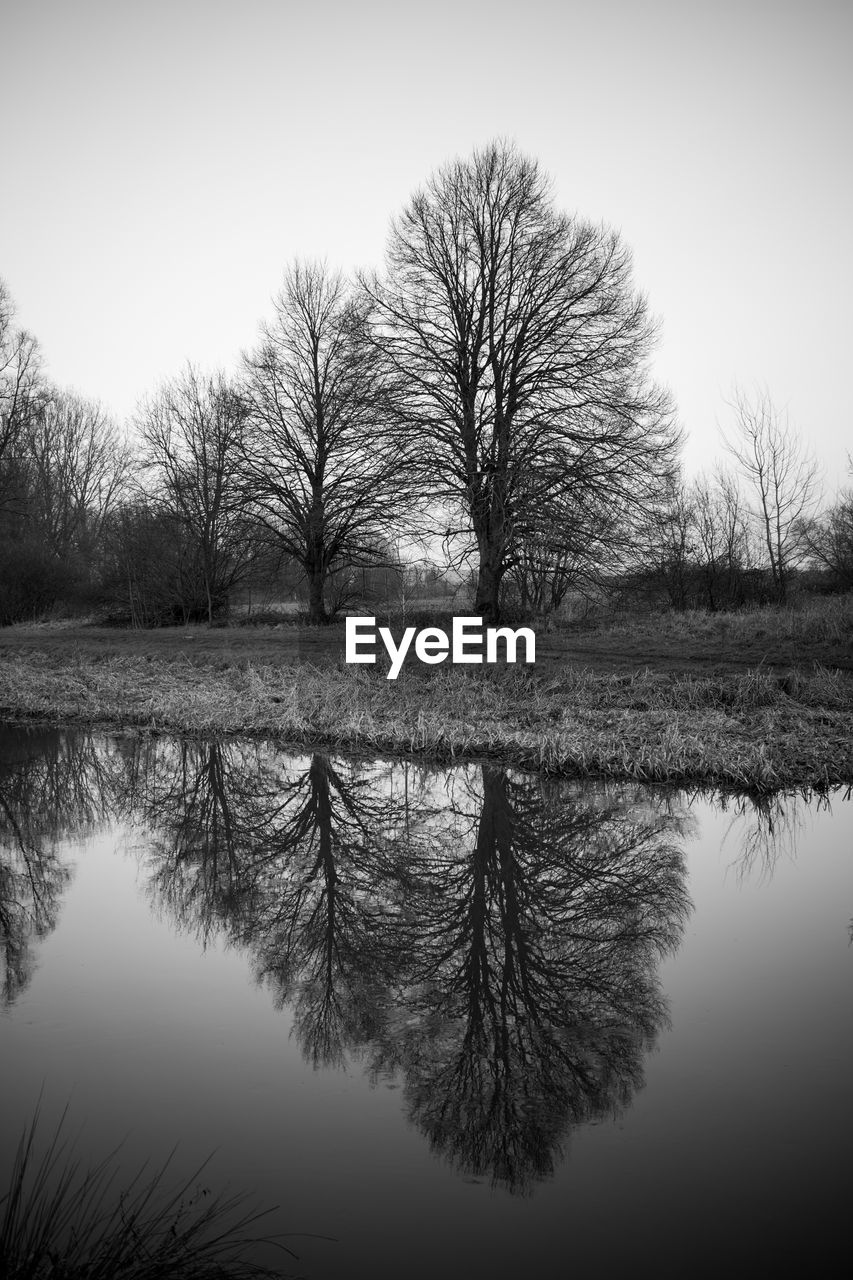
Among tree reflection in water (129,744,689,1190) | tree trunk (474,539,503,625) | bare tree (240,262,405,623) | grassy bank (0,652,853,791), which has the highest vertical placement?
bare tree (240,262,405,623)

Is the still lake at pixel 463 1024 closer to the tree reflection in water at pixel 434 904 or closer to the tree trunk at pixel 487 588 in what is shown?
the tree reflection in water at pixel 434 904

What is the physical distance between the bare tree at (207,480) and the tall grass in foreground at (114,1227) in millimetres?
23007

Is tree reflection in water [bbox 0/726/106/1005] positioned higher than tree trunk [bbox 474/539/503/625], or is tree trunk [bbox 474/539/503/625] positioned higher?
tree trunk [bbox 474/539/503/625]

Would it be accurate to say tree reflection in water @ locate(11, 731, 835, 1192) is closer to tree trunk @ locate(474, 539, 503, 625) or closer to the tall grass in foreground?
the tall grass in foreground

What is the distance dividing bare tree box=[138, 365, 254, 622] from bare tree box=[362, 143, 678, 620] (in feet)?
24.9

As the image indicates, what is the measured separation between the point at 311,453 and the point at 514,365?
337 inches

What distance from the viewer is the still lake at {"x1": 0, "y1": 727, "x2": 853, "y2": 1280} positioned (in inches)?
126

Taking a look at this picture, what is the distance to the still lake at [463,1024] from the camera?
3.21 meters

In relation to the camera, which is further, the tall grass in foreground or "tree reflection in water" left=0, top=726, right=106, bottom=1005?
"tree reflection in water" left=0, top=726, right=106, bottom=1005

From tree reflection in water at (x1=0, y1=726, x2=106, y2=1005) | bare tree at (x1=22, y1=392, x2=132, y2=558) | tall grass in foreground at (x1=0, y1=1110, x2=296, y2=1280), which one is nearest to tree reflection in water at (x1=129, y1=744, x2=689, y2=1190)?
tree reflection in water at (x1=0, y1=726, x2=106, y2=1005)

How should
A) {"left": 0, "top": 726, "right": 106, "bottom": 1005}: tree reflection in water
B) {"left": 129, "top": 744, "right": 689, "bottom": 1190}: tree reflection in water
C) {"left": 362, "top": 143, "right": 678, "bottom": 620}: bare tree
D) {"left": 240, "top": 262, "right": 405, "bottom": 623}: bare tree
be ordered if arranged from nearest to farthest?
{"left": 129, "top": 744, "right": 689, "bottom": 1190}: tree reflection in water, {"left": 0, "top": 726, "right": 106, "bottom": 1005}: tree reflection in water, {"left": 362, "top": 143, "right": 678, "bottom": 620}: bare tree, {"left": 240, "top": 262, "right": 405, "bottom": 623}: bare tree

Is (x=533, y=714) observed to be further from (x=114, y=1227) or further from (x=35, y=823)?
(x=114, y=1227)

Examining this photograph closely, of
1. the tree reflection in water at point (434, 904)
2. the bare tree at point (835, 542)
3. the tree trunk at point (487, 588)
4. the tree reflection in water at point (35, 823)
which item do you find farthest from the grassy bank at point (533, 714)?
the bare tree at point (835, 542)

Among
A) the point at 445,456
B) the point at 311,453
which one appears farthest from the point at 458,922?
the point at 311,453
